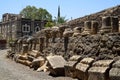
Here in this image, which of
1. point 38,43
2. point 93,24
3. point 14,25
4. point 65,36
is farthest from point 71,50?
point 14,25

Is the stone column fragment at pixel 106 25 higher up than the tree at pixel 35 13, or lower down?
lower down

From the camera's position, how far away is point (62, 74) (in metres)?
11.8

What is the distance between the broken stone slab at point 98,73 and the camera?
8.28 metres

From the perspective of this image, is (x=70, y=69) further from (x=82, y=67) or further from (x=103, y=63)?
(x=103, y=63)

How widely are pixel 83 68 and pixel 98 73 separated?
1.31 metres

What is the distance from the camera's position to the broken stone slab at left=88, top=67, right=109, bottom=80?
8.28 m

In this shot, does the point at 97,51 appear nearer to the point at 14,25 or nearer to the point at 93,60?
the point at 93,60

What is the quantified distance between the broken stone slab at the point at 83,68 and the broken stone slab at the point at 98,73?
0.44 metres

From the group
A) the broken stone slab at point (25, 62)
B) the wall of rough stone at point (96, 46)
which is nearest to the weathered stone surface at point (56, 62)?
the wall of rough stone at point (96, 46)

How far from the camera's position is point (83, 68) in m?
9.77

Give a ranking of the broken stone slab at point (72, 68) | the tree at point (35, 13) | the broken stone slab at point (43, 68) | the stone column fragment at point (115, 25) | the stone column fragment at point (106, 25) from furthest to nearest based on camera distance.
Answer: the tree at point (35, 13) < the broken stone slab at point (43, 68) < the broken stone slab at point (72, 68) < the stone column fragment at point (106, 25) < the stone column fragment at point (115, 25)

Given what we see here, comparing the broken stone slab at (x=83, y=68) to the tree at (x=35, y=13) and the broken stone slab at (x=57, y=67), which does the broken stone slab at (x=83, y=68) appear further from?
the tree at (x=35, y=13)

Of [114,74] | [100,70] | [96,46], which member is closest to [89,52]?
[96,46]

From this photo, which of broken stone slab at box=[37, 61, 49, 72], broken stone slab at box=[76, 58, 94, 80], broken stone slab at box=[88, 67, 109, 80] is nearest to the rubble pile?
broken stone slab at box=[37, 61, 49, 72]
